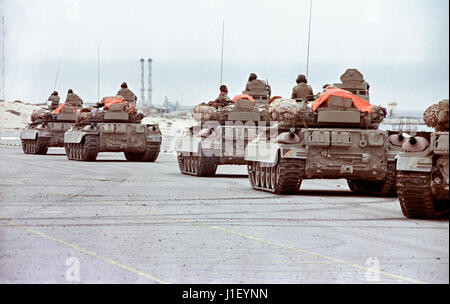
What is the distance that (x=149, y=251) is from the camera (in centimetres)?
1030

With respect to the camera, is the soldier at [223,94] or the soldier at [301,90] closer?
the soldier at [301,90]

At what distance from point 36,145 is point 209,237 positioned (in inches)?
1204

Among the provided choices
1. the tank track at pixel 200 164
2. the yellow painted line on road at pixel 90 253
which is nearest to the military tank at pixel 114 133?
the tank track at pixel 200 164

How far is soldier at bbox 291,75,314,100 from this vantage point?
2031 centimetres

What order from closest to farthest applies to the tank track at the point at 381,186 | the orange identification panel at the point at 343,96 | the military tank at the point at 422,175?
the military tank at the point at 422,175
the tank track at the point at 381,186
the orange identification panel at the point at 343,96

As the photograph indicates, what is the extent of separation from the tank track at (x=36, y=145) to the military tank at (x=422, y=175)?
1130 inches

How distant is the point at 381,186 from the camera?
63.2 feet

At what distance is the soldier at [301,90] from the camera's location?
800 inches

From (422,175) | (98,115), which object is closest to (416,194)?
(422,175)

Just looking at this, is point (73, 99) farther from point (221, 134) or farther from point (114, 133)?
point (221, 134)

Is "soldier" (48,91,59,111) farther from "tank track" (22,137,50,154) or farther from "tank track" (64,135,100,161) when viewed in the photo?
"tank track" (64,135,100,161)

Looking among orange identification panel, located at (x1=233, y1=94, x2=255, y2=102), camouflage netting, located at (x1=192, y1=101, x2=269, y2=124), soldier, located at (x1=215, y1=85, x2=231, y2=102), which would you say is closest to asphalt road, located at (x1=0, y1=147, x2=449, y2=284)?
camouflage netting, located at (x1=192, y1=101, x2=269, y2=124)

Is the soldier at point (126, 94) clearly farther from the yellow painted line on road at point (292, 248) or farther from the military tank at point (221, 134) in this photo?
the yellow painted line on road at point (292, 248)
